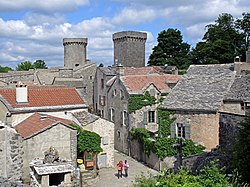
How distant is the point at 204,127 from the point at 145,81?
35.0 feet

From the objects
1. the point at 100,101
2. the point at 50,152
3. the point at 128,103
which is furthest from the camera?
the point at 100,101

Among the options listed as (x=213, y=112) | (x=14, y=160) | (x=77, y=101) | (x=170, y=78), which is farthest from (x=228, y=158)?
(x=170, y=78)

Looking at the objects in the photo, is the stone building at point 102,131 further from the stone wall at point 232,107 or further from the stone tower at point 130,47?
the stone tower at point 130,47

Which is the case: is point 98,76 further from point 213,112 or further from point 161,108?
point 213,112

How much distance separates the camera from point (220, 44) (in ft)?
197

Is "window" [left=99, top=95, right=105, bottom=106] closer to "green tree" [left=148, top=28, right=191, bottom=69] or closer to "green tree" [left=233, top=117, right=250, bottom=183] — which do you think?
"green tree" [left=148, top=28, right=191, bottom=69]

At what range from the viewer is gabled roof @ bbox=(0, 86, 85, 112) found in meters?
27.5

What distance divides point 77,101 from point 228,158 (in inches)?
639

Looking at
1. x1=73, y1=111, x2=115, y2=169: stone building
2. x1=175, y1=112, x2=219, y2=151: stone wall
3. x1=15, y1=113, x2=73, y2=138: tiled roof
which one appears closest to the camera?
x1=15, y1=113, x2=73, y2=138: tiled roof

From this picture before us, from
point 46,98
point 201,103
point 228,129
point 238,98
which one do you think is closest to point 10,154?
point 46,98


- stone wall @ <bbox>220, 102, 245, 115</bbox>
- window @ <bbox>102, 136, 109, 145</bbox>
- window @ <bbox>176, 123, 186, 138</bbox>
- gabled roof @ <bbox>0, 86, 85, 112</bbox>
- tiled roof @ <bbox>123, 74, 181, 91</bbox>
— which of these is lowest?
window @ <bbox>102, 136, 109, 145</bbox>

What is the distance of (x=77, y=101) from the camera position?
99.7 feet

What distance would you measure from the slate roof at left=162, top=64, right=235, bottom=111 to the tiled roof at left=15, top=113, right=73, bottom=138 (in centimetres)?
1060

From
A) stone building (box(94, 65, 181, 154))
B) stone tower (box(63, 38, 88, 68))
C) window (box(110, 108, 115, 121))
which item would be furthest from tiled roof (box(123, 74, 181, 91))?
stone tower (box(63, 38, 88, 68))
